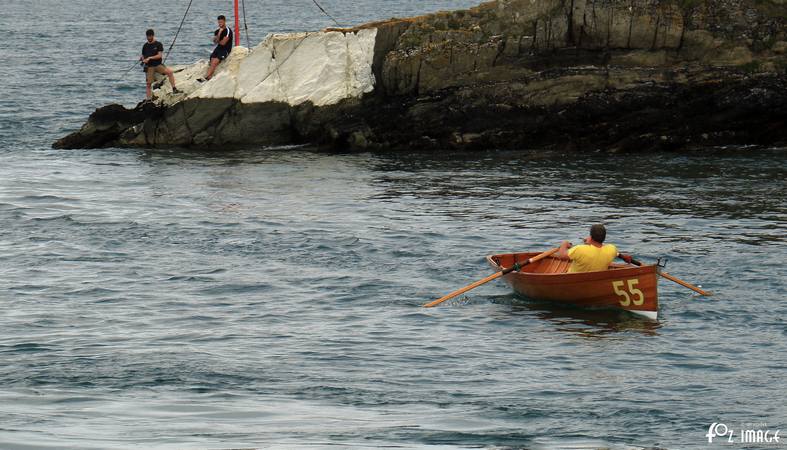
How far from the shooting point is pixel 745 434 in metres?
13.7

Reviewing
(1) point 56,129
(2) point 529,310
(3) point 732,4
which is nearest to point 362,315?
(2) point 529,310

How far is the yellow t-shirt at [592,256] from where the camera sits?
19453mm

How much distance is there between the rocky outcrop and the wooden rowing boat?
11.5 meters

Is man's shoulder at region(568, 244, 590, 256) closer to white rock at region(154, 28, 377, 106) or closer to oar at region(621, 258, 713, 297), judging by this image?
oar at region(621, 258, 713, 297)

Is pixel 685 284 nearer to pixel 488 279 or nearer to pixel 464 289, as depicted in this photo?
pixel 488 279

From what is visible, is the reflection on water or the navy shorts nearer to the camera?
the reflection on water

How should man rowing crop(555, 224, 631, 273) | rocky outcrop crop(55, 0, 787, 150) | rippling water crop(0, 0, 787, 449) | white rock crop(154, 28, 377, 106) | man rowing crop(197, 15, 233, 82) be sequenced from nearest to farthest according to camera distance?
1. rippling water crop(0, 0, 787, 449)
2. man rowing crop(555, 224, 631, 273)
3. rocky outcrop crop(55, 0, 787, 150)
4. white rock crop(154, 28, 377, 106)
5. man rowing crop(197, 15, 233, 82)

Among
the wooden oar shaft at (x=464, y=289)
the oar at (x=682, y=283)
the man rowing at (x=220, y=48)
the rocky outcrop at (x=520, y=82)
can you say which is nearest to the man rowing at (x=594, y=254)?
the oar at (x=682, y=283)

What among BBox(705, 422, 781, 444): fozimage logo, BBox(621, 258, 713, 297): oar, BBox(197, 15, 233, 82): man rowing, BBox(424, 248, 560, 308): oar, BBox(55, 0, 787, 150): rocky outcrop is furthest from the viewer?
BBox(197, 15, 233, 82): man rowing

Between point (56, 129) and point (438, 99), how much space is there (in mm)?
12579

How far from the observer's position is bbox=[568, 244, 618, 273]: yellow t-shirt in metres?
19.5

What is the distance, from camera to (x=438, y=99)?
104 ft

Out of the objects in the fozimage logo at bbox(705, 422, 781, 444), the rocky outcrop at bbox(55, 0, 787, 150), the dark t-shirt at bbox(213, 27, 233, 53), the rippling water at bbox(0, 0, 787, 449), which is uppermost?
the dark t-shirt at bbox(213, 27, 233, 53)

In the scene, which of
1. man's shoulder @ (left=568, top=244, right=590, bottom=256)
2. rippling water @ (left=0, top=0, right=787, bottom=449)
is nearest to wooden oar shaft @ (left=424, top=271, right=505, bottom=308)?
rippling water @ (left=0, top=0, right=787, bottom=449)
